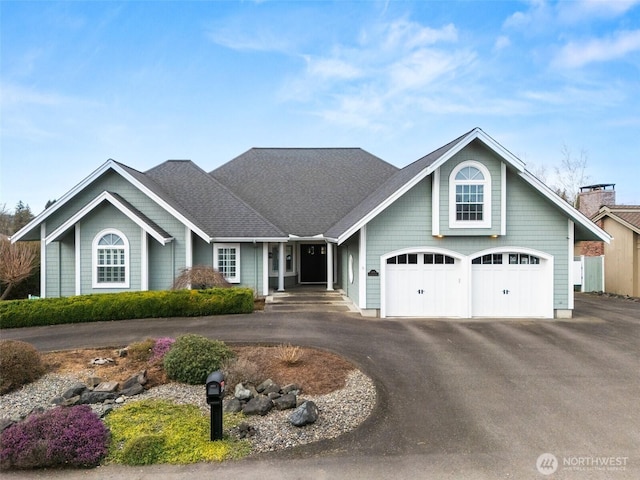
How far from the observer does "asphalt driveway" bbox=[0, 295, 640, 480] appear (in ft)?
15.2

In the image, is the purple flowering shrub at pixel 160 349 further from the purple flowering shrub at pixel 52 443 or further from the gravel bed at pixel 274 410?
the purple flowering shrub at pixel 52 443

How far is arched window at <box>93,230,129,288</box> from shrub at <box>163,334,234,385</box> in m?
8.77

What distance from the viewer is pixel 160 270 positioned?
15.4 metres

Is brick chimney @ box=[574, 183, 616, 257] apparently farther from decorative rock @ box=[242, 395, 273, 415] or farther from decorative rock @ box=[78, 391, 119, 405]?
decorative rock @ box=[78, 391, 119, 405]

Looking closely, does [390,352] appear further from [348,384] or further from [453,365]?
[348,384]

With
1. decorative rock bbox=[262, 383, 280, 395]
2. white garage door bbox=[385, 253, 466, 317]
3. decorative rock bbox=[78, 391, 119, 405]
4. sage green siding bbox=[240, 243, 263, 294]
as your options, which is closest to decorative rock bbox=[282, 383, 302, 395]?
decorative rock bbox=[262, 383, 280, 395]

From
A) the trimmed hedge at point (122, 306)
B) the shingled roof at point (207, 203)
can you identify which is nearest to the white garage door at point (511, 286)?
the trimmed hedge at point (122, 306)

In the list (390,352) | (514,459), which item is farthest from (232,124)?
(514,459)

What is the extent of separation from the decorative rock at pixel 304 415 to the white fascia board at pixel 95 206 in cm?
1053

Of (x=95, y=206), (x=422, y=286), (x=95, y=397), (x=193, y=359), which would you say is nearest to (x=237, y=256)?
(x=95, y=206)

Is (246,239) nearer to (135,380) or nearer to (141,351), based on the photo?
(141,351)

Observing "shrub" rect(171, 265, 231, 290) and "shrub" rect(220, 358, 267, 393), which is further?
"shrub" rect(171, 265, 231, 290)

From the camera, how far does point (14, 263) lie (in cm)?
1781

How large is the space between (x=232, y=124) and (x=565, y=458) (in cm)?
2454
